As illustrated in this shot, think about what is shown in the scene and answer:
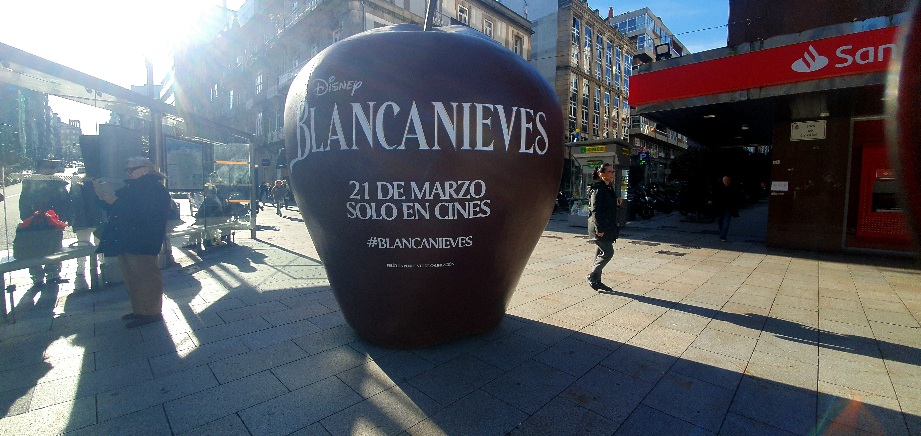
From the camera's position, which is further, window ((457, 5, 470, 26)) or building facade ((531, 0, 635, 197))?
building facade ((531, 0, 635, 197))

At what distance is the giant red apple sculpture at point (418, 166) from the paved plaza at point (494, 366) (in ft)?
2.24

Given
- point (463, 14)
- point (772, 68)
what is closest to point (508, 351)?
point (772, 68)

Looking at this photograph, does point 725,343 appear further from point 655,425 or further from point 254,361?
point 254,361

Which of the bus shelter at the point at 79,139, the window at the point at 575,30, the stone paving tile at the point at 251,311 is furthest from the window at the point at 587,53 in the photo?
the stone paving tile at the point at 251,311

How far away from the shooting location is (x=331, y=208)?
3.19m

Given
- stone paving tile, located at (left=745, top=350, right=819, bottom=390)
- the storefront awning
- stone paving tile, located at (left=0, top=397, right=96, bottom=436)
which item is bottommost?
stone paving tile, located at (left=0, top=397, right=96, bottom=436)

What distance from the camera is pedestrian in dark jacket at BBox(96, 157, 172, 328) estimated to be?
168 inches

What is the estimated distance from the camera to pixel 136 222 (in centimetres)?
428

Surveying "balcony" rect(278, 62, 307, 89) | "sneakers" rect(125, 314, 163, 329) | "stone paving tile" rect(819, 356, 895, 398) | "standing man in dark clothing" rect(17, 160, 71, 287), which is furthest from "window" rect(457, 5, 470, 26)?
"stone paving tile" rect(819, 356, 895, 398)

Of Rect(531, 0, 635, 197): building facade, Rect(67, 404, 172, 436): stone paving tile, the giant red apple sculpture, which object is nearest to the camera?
Rect(67, 404, 172, 436): stone paving tile

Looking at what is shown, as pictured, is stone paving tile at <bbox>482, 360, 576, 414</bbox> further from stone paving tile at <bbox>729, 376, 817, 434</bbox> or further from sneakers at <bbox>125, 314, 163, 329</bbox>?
sneakers at <bbox>125, 314, 163, 329</bbox>

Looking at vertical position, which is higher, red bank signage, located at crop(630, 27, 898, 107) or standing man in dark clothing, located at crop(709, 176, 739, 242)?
red bank signage, located at crop(630, 27, 898, 107)

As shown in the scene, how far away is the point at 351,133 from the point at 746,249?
9.90 m

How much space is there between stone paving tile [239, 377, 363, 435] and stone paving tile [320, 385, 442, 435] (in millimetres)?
98
